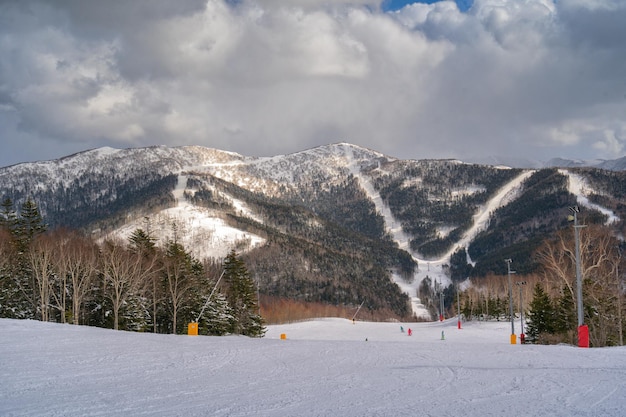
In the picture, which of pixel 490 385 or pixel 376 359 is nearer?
pixel 490 385

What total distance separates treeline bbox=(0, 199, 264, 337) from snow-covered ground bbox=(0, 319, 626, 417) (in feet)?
92.5

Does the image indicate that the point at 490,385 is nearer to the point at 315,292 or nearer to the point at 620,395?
the point at 620,395

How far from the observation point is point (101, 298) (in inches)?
Result: 2084

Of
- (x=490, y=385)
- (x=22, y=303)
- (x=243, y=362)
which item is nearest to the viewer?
(x=490, y=385)

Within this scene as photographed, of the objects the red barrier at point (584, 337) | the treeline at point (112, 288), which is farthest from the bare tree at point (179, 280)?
the red barrier at point (584, 337)

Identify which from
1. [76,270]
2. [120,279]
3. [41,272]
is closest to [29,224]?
[41,272]

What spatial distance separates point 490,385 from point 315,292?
181017 millimetres

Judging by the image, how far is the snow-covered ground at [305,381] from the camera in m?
10.1

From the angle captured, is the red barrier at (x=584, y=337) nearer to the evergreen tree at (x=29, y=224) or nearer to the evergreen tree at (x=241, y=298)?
the evergreen tree at (x=241, y=298)

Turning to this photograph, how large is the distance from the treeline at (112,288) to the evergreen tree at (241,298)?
12 centimetres

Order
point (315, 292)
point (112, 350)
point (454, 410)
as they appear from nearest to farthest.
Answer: point (454, 410) < point (112, 350) < point (315, 292)

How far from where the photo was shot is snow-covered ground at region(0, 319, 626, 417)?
1005 cm

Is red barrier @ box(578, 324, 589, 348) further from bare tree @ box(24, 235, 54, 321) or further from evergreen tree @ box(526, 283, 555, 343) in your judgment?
bare tree @ box(24, 235, 54, 321)

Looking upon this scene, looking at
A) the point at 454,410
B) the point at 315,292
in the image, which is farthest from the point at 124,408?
the point at 315,292
